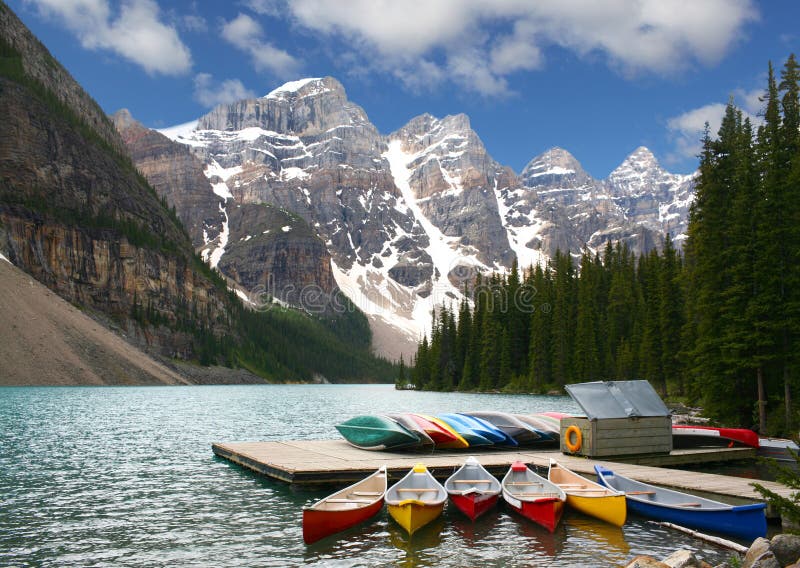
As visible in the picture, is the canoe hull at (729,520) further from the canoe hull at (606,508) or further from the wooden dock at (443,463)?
the wooden dock at (443,463)

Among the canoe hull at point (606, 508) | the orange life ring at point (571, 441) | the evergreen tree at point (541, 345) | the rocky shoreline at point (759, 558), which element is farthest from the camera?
the evergreen tree at point (541, 345)

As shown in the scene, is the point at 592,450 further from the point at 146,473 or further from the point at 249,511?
the point at 146,473

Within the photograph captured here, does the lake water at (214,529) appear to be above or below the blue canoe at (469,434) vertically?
below

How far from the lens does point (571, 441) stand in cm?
2877

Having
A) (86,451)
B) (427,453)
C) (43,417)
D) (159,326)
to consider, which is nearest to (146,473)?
(86,451)

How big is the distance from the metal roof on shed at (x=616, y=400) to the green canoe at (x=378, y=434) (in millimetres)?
7649

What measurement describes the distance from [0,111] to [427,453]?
176812 mm

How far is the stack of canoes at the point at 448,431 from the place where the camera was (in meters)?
30.9

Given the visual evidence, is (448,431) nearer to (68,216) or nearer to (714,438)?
(714,438)

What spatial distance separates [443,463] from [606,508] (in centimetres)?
791

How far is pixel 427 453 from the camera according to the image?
3073cm

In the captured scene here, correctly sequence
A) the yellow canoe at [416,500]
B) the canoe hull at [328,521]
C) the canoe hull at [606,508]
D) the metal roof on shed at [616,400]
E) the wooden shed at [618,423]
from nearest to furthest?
the canoe hull at [328,521]
the yellow canoe at [416,500]
the canoe hull at [606,508]
the wooden shed at [618,423]
the metal roof on shed at [616,400]

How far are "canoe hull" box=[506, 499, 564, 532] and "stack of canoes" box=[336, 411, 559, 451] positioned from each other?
10.2 metres

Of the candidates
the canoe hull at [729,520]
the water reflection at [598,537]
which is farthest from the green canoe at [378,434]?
the canoe hull at [729,520]
